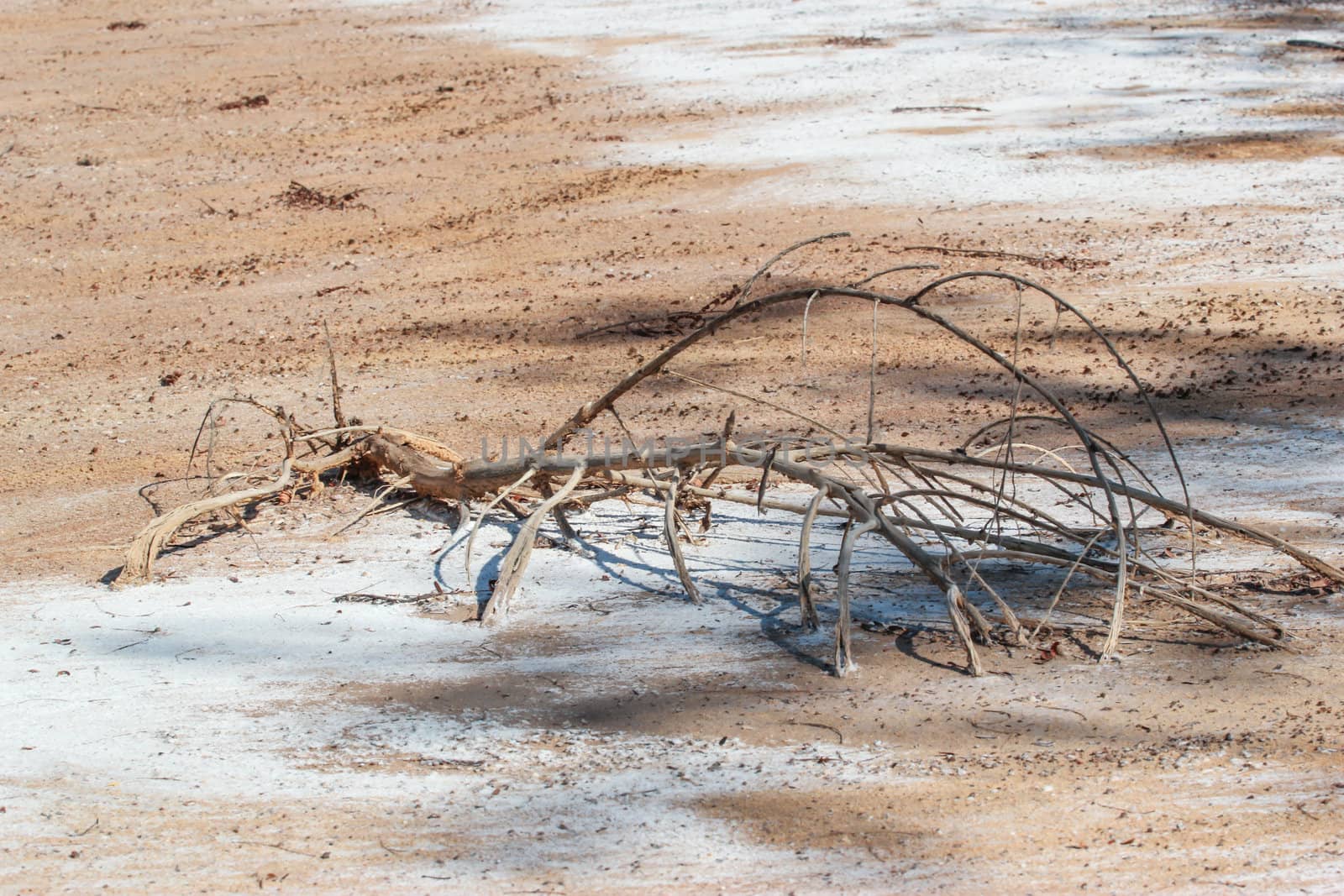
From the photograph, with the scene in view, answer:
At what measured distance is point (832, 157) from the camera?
11.2 meters

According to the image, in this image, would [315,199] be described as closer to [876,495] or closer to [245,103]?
[245,103]

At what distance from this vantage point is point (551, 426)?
6668mm

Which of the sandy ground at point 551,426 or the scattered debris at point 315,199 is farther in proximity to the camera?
the scattered debris at point 315,199

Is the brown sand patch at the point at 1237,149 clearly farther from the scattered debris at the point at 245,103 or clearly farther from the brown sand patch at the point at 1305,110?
the scattered debris at the point at 245,103

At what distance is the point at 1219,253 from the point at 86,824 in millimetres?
7803

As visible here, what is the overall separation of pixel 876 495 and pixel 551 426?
7.80ft

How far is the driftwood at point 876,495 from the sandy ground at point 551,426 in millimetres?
161

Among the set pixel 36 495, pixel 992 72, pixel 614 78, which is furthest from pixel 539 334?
pixel 992 72

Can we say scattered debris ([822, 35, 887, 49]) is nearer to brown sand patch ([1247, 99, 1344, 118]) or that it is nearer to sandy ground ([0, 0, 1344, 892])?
sandy ground ([0, 0, 1344, 892])

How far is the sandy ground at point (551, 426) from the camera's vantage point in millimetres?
3447

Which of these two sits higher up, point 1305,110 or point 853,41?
point 853,41

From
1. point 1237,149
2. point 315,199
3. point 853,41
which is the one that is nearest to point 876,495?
point 315,199

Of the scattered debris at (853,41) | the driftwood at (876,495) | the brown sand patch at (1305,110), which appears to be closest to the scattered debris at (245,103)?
the scattered debris at (853,41)

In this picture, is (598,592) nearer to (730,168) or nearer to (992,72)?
(730,168)
